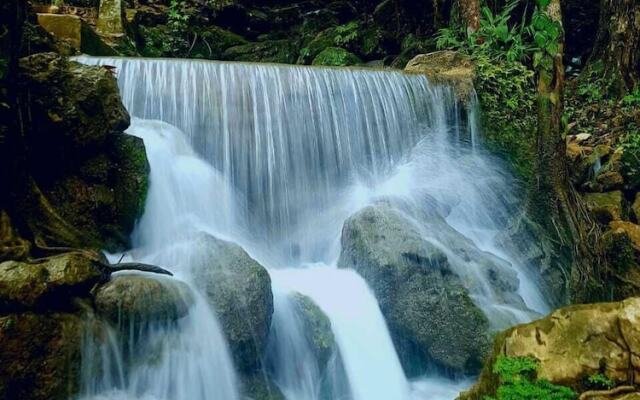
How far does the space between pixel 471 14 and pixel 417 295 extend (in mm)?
7174

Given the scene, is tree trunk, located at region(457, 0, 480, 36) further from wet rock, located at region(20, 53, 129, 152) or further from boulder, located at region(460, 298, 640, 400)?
boulder, located at region(460, 298, 640, 400)

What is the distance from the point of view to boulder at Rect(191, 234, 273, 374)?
15.5 feet

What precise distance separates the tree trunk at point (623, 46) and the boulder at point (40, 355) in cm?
1029

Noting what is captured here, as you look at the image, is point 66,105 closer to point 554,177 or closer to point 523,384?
point 523,384

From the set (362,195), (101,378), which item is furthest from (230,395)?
(362,195)

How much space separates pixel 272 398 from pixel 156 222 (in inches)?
88.6

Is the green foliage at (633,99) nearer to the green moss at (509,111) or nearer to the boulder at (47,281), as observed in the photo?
the green moss at (509,111)

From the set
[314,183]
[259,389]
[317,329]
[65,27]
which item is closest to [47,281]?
[259,389]

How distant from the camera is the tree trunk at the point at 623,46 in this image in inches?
417

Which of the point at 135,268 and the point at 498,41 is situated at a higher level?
the point at 498,41

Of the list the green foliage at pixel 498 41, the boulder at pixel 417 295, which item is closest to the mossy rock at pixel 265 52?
the green foliage at pixel 498 41

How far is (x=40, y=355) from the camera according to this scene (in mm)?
3975

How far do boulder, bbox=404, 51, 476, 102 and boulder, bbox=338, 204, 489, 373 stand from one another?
3.64 m

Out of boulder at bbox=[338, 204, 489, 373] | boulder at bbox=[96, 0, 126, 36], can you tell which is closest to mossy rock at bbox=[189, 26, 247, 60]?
boulder at bbox=[96, 0, 126, 36]
